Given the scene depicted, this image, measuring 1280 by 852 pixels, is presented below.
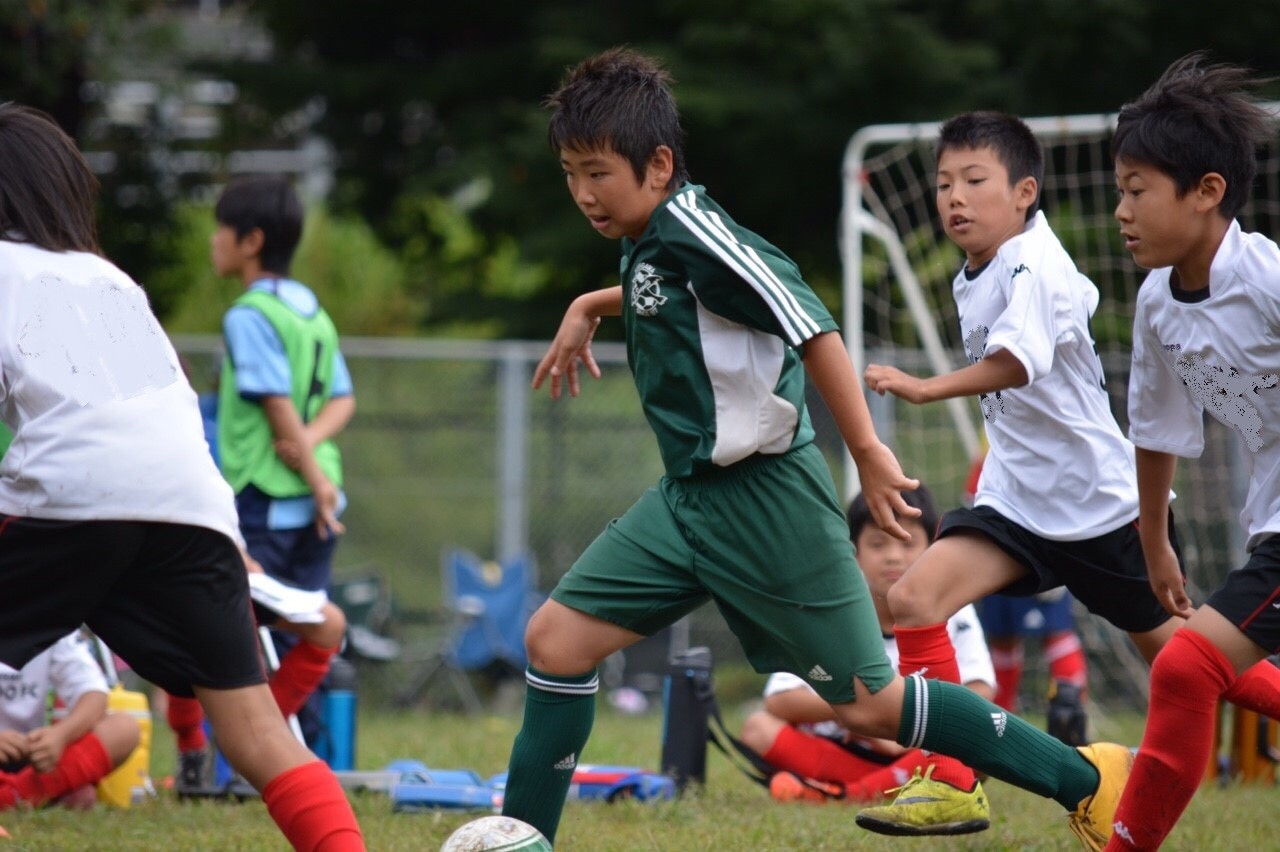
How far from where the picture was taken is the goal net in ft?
27.8

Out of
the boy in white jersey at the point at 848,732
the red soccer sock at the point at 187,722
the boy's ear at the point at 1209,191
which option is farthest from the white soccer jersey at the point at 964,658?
the red soccer sock at the point at 187,722

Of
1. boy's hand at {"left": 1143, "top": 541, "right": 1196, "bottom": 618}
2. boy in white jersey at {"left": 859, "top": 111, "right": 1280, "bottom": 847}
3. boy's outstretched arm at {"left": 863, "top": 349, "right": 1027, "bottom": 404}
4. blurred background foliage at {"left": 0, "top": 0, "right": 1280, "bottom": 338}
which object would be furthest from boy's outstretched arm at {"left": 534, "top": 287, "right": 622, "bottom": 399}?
blurred background foliage at {"left": 0, "top": 0, "right": 1280, "bottom": 338}

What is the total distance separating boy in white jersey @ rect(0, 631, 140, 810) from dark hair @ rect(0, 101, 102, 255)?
2.03m

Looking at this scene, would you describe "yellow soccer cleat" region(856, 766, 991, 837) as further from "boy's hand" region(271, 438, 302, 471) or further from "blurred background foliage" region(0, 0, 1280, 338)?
"blurred background foliage" region(0, 0, 1280, 338)

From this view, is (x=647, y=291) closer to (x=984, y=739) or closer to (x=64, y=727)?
(x=984, y=739)

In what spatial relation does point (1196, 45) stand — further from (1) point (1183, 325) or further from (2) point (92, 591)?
(2) point (92, 591)

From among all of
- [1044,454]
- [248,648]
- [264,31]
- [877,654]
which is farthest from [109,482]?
[264,31]

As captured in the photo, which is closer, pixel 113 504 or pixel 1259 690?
pixel 113 504

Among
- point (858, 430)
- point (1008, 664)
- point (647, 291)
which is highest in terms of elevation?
point (647, 291)

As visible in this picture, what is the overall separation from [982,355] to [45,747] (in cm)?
327

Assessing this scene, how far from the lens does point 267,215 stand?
561 cm

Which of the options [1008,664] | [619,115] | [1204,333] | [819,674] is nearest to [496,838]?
[819,674]

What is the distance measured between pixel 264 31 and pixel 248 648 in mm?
10890

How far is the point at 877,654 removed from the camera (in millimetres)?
3564
